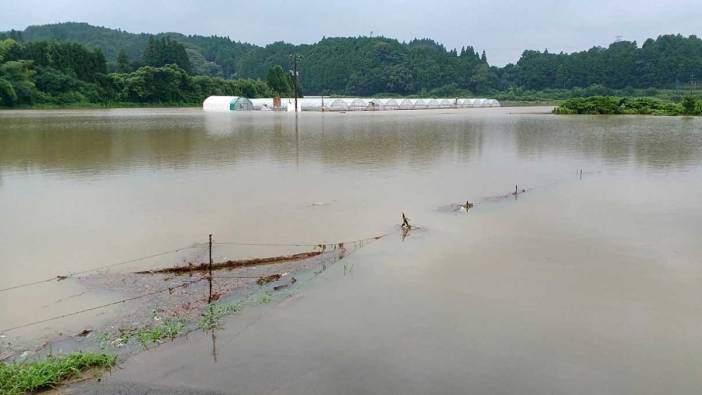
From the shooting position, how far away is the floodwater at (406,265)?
3900 millimetres

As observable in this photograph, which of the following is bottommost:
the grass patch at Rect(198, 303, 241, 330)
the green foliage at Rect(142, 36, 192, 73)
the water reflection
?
the grass patch at Rect(198, 303, 241, 330)

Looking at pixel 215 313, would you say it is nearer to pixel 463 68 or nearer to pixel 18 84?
pixel 18 84

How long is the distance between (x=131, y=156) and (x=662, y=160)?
50.4 ft

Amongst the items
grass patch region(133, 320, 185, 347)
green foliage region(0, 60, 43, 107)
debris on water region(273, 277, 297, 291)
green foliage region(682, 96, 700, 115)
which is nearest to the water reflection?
debris on water region(273, 277, 297, 291)

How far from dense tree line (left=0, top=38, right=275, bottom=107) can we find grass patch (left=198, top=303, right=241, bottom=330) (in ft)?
169

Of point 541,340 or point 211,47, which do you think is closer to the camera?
point 541,340

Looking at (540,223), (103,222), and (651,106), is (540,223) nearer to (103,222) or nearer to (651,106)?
(103,222)

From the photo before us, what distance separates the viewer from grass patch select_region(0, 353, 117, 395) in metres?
3.44

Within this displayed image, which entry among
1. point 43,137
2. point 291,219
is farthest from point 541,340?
point 43,137

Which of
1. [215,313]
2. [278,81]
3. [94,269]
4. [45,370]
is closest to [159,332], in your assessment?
[215,313]

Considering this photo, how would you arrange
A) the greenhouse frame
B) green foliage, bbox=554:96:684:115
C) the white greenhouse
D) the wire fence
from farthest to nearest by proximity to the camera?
the greenhouse frame, the white greenhouse, green foliage, bbox=554:96:684:115, the wire fence

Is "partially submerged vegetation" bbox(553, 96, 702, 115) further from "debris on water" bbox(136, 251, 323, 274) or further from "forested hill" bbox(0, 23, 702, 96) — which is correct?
"forested hill" bbox(0, 23, 702, 96)

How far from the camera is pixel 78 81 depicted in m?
58.3

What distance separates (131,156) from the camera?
51.1 feet
